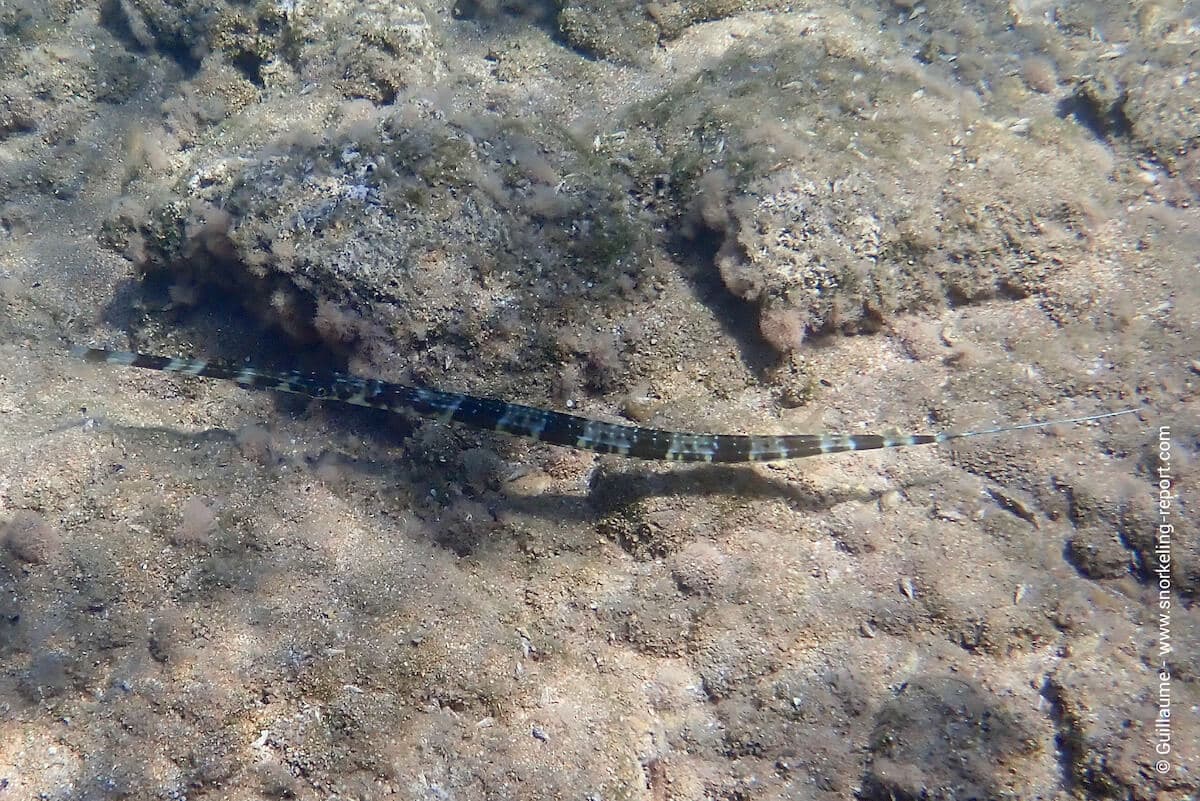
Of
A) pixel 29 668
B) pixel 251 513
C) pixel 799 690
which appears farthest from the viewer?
pixel 251 513

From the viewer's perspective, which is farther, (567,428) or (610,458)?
(610,458)

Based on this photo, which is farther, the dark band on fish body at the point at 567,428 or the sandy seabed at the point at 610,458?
the dark band on fish body at the point at 567,428

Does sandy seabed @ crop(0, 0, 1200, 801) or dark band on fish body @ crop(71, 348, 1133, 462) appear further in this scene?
dark band on fish body @ crop(71, 348, 1133, 462)

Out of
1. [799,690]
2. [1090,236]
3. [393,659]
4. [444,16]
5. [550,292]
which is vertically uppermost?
[444,16]

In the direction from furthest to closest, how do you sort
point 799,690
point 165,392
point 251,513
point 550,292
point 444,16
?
point 444,16, point 165,392, point 550,292, point 251,513, point 799,690

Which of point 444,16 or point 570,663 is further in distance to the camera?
point 444,16

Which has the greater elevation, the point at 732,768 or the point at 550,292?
the point at 550,292

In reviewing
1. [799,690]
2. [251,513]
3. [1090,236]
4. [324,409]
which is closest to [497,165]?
[324,409]

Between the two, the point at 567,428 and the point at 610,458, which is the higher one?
the point at 567,428

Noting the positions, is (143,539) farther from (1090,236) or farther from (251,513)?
(1090,236)

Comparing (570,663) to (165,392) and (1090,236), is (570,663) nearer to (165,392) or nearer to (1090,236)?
(165,392)
